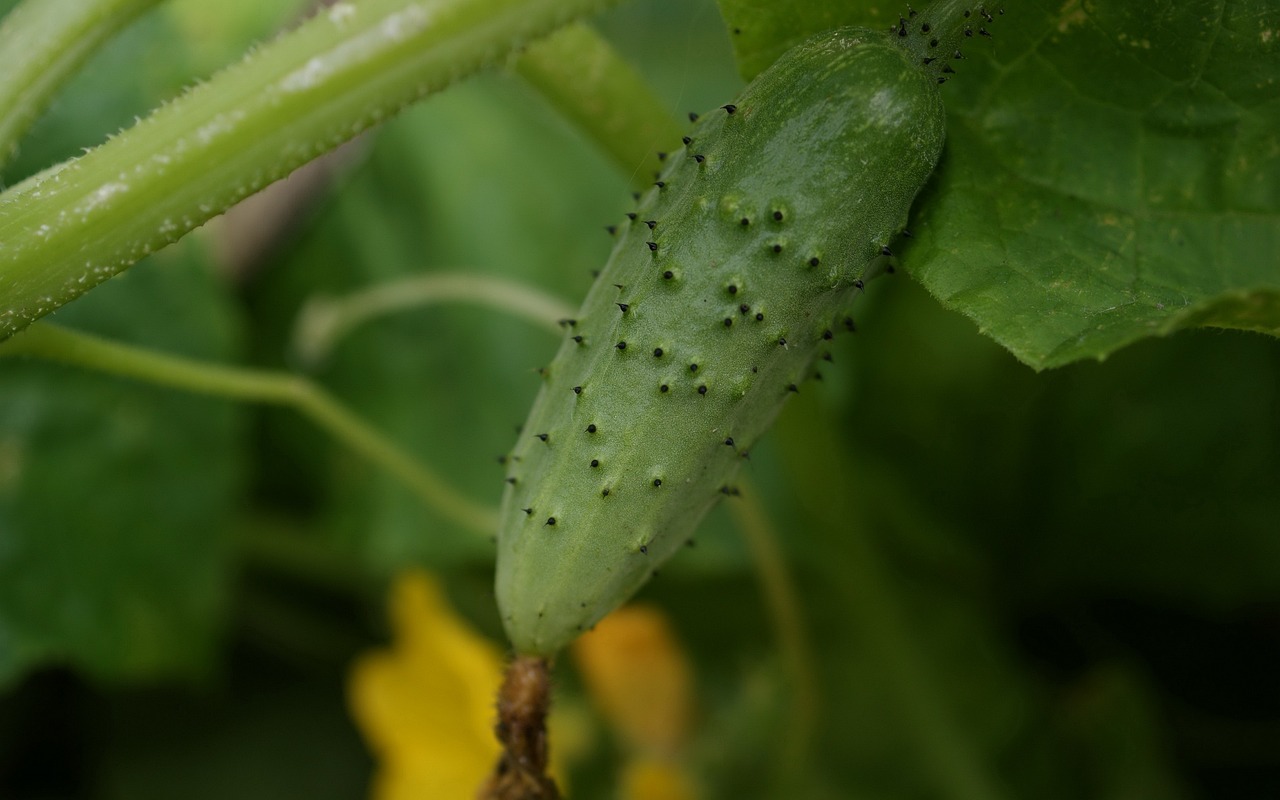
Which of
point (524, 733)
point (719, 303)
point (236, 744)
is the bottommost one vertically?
point (524, 733)

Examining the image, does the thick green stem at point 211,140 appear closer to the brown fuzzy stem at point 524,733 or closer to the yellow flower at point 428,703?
the brown fuzzy stem at point 524,733

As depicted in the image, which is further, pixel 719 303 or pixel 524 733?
pixel 524 733

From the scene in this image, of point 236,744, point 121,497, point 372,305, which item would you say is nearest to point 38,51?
point 121,497

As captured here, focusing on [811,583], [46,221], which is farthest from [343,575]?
[46,221]

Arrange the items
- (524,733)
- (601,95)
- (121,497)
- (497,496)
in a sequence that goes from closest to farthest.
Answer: (524,733) → (601,95) → (121,497) → (497,496)

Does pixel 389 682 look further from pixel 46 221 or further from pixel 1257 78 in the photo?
pixel 1257 78

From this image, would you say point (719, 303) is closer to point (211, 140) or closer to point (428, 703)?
point (211, 140)

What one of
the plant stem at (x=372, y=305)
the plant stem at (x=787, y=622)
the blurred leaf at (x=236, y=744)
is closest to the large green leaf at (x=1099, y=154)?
the plant stem at (x=787, y=622)
